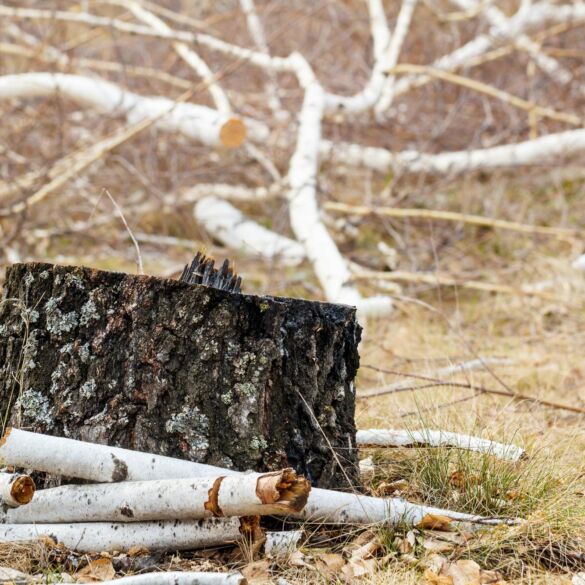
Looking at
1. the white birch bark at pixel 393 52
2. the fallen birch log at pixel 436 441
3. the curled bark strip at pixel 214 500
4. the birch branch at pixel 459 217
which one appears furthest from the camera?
the white birch bark at pixel 393 52

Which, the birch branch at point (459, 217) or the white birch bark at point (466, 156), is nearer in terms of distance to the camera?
the birch branch at point (459, 217)

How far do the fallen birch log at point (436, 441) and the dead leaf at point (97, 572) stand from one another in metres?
0.93

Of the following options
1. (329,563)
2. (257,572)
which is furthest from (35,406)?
(329,563)

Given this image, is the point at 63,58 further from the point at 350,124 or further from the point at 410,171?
the point at 410,171

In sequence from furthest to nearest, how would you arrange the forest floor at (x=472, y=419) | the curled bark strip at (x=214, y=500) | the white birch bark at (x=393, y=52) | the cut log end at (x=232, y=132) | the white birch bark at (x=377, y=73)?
1. the white birch bark at (x=393, y=52)
2. the white birch bark at (x=377, y=73)
3. the cut log end at (x=232, y=132)
4. the forest floor at (x=472, y=419)
5. the curled bark strip at (x=214, y=500)

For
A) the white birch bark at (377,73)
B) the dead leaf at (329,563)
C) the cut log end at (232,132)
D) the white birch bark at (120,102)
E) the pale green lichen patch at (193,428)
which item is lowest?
the dead leaf at (329,563)

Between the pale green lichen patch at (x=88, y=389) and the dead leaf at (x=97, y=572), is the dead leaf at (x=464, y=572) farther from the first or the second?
the pale green lichen patch at (x=88, y=389)

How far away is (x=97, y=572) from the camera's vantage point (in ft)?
6.26

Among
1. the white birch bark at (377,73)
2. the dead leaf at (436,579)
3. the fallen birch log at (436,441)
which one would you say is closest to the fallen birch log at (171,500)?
the dead leaf at (436,579)

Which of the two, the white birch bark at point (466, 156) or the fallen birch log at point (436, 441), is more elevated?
the white birch bark at point (466, 156)

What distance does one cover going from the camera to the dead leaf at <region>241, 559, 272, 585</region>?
1.88 m

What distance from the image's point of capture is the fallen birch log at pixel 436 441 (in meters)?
2.27

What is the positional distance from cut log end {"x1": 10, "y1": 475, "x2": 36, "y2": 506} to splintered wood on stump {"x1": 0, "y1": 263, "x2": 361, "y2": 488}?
0.21 meters

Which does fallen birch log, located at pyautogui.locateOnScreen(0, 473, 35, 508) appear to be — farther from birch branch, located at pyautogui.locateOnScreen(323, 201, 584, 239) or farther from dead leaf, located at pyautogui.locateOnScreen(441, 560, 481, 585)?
birch branch, located at pyautogui.locateOnScreen(323, 201, 584, 239)
